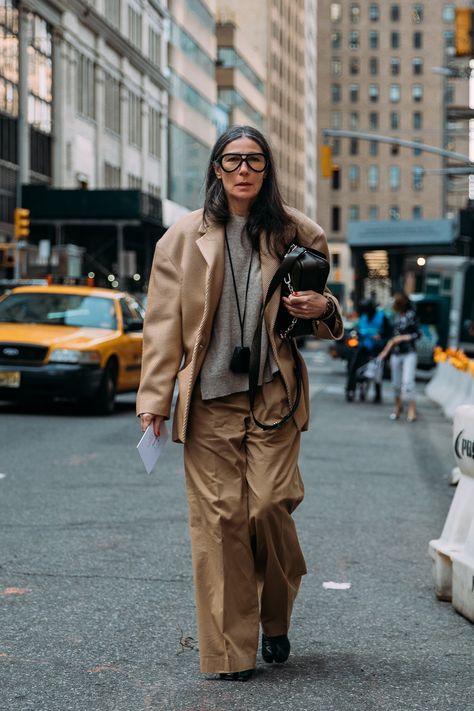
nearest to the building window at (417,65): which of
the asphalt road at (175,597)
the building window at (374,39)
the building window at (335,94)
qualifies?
the building window at (374,39)

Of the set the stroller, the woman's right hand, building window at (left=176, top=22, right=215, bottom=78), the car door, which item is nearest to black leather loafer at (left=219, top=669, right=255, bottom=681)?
the woman's right hand

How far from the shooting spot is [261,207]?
480cm

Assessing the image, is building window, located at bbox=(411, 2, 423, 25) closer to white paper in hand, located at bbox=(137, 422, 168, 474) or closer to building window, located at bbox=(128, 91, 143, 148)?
building window, located at bbox=(128, 91, 143, 148)

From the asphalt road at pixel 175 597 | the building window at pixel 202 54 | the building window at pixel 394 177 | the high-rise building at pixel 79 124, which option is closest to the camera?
the asphalt road at pixel 175 597

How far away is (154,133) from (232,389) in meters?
65.7

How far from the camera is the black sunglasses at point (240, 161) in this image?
4.76m

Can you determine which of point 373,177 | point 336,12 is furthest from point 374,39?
point 373,177

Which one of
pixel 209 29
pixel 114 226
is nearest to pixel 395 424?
pixel 114 226

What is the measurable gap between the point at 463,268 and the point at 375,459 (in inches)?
940

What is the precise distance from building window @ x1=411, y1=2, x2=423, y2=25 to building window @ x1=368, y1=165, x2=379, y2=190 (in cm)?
1675

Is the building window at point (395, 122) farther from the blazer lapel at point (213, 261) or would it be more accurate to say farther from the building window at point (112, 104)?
the blazer lapel at point (213, 261)

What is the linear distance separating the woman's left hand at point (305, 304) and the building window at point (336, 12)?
148 metres

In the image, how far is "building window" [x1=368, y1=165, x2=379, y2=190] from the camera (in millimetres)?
145750

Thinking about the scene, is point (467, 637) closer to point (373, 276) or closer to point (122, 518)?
point (122, 518)
